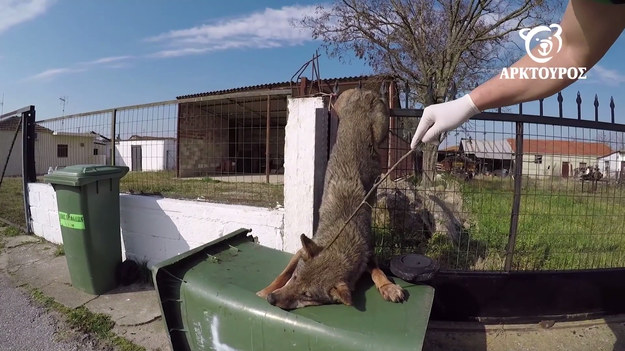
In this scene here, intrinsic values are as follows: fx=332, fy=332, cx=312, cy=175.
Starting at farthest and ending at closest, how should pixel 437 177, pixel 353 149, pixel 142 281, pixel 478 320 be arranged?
pixel 142 281
pixel 437 177
pixel 478 320
pixel 353 149

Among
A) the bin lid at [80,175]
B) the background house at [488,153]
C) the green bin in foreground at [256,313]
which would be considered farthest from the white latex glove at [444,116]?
the bin lid at [80,175]

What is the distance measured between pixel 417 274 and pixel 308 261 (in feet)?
2.69

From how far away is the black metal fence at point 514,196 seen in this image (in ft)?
12.0

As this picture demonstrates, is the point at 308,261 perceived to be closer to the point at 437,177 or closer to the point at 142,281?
the point at 437,177

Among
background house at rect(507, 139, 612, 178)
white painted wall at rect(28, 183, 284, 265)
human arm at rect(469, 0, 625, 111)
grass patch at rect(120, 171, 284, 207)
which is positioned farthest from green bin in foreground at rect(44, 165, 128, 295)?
background house at rect(507, 139, 612, 178)

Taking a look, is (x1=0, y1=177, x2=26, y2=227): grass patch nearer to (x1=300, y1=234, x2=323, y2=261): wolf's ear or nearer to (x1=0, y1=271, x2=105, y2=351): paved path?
(x1=0, y1=271, x2=105, y2=351): paved path

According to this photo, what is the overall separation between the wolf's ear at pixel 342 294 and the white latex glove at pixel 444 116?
3.99ft

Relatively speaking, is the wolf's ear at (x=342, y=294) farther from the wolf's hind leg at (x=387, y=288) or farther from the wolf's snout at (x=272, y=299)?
the wolf's snout at (x=272, y=299)

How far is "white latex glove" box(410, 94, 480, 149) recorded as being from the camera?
2.01 m

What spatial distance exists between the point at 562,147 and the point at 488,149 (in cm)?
104

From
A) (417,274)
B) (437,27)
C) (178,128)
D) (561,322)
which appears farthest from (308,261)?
(437,27)

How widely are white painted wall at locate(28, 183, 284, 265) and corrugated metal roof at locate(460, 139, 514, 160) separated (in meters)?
2.25

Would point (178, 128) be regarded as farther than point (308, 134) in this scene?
Yes

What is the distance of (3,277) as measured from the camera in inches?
190
